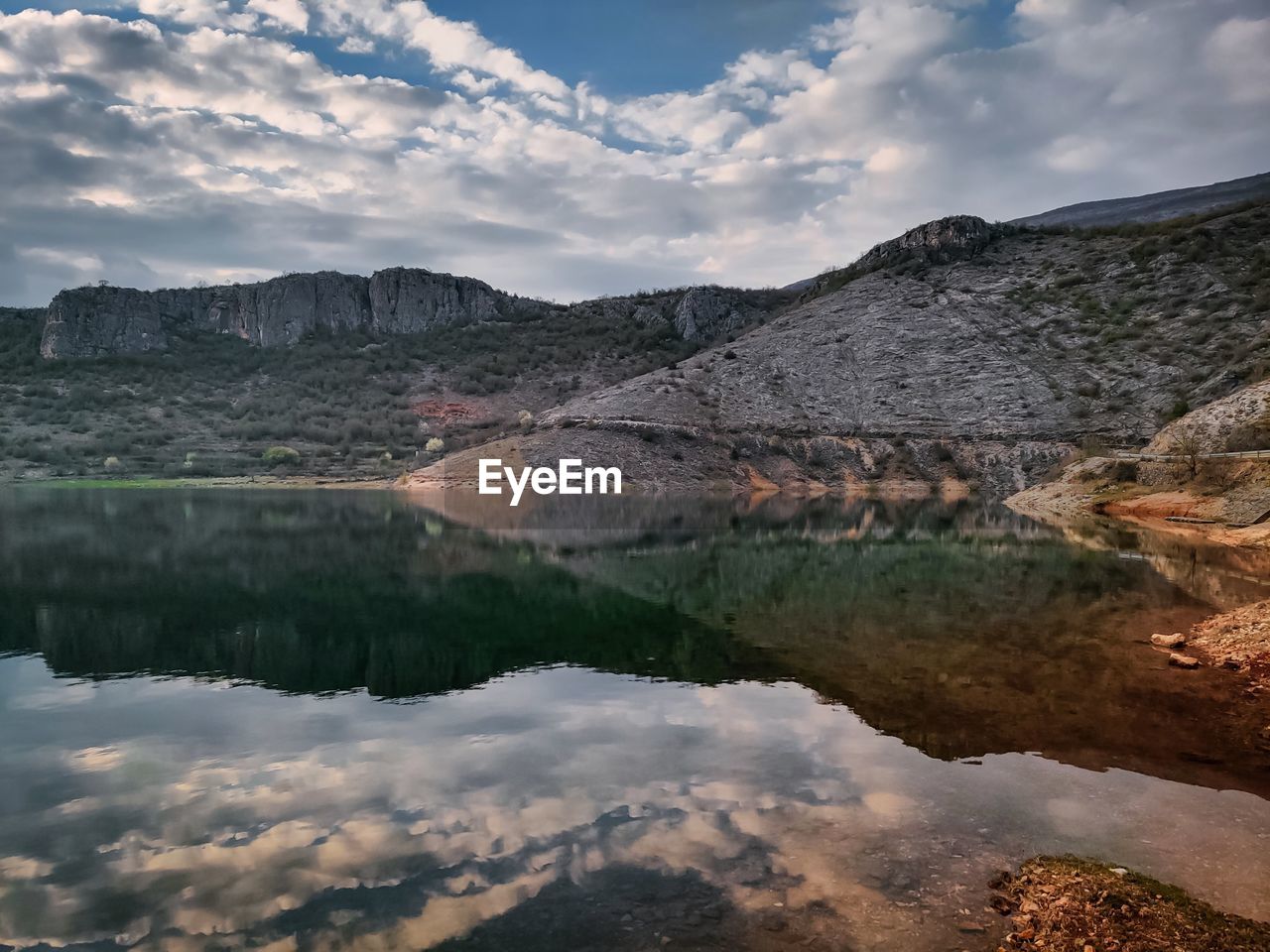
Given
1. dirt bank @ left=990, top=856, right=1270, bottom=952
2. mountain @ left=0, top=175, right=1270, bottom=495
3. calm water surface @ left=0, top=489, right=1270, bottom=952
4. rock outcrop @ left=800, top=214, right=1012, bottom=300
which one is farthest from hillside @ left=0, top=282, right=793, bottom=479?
dirt bank @ left=990, top=856, right=1270, bottom=952

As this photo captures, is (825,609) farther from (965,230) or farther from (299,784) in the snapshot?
(965,230)

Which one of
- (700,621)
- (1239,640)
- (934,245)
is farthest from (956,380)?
(1239,640)

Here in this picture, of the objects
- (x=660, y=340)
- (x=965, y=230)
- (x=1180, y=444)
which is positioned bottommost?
(x=1180, y=444)

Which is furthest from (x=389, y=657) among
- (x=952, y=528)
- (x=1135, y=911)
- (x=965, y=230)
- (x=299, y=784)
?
(x=965, y=230)

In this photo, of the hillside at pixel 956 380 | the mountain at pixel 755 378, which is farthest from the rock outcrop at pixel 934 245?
the hillside at pixel 956 380

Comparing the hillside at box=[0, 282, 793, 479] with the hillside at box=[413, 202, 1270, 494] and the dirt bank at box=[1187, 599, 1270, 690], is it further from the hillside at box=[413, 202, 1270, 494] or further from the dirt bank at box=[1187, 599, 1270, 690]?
the dirt bank at box=[1187, 599, 1270, 690]
